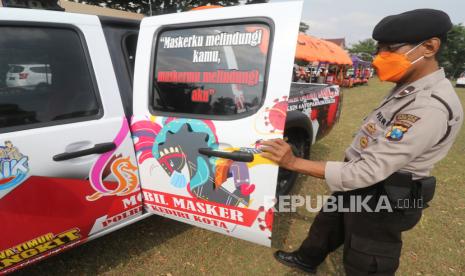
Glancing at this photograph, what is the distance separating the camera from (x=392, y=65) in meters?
1.40

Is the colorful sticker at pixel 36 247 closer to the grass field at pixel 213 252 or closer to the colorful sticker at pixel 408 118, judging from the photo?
the grass field at pixel 213 252

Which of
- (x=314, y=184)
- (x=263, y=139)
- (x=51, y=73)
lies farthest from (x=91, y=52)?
(x=314, y=184)

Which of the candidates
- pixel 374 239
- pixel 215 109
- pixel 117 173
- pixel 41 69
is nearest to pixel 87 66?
pixel 41 69

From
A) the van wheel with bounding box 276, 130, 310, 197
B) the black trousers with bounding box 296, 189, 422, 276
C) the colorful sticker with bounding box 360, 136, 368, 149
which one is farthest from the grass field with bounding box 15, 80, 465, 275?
the colorful sticker with bounding box 360, 136, 368, 149

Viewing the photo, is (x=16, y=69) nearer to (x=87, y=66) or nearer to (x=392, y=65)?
(x=87, y=66)

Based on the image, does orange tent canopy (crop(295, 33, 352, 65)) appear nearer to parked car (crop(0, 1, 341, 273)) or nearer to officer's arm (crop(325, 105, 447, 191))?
parked car (crop(0, 1, 341, 273))

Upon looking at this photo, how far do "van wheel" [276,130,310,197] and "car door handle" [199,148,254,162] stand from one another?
5.06 ft

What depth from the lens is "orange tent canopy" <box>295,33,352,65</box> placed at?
13.4m

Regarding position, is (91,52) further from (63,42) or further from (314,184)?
(314,184)

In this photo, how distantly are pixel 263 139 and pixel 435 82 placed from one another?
868 millimetres

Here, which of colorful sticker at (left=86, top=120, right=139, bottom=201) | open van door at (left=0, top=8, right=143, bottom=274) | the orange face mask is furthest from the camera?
colorful sticker at (left=86, top=120, right=139, bottom=201)

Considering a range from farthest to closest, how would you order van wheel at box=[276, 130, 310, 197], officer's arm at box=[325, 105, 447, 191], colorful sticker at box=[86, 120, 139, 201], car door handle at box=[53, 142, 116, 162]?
van wheel at box=[276, 130, 310, 197] < colorful sticker at box=[86, 120, 139, 201] < car door handle at box=[53, 142, 116, 162] < officer's arm at box=[325, 105, 447, 191]

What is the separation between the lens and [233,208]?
6.17 feet

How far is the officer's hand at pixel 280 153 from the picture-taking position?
5.10 feet
